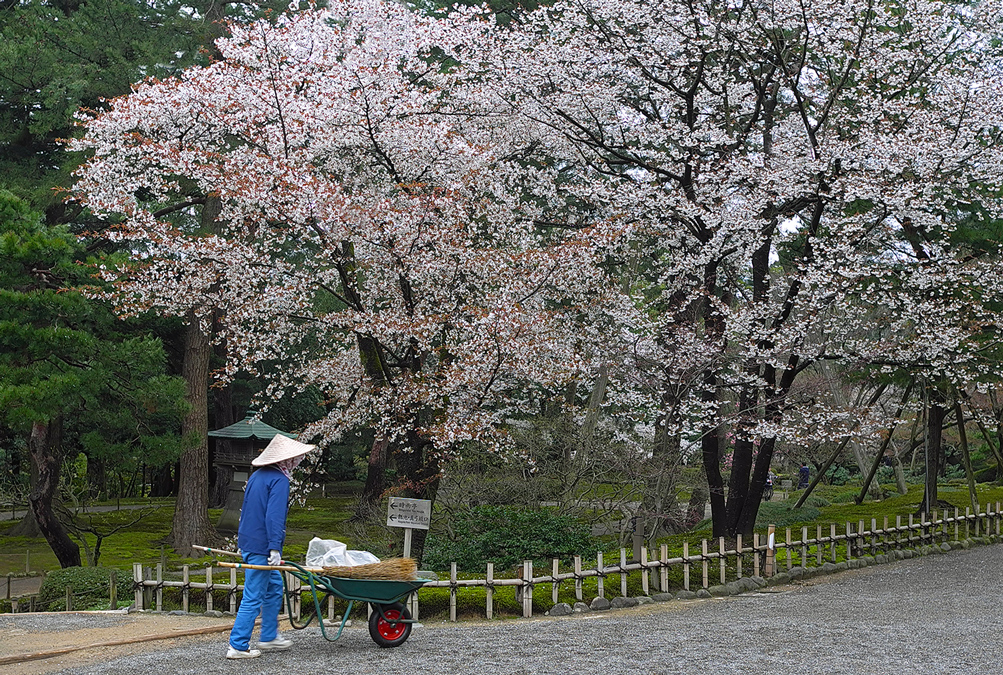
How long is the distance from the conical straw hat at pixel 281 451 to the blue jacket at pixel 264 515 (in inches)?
4.5

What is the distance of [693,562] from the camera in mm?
9688

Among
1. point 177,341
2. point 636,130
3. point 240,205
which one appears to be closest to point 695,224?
point 636,130

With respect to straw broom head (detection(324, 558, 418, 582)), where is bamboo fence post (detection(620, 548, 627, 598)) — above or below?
below

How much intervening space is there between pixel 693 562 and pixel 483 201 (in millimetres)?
4878

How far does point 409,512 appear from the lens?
8.29 metres

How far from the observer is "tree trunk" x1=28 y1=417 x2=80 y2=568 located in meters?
11.9

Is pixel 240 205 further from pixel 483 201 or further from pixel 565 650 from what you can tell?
pixel 565 650

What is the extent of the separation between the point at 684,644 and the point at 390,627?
2.20 meters

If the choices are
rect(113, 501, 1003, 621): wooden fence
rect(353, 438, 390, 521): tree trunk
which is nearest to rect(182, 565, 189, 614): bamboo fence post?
rect(113, 501, 1003, 621): wooden fence

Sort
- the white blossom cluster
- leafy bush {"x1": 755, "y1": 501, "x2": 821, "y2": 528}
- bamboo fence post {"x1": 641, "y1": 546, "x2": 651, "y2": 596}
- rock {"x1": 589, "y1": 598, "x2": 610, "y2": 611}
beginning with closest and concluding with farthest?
1. rock {"x1": 589, "y1": 598, "x2": 610, "y2": 611}
2. bamboo fence post {"x1": 641, "y1": 546, "x2": 651, "y2": 596}
3. the white blossom cluster
4. leafy bush {"x1": 755, "y1": 501, "x2": 821, "y2": 528}

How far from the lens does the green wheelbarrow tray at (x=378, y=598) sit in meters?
5.88

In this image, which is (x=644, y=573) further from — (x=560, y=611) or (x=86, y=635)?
(x=86, y=635)

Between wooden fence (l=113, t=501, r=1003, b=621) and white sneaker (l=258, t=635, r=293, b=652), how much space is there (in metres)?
1.41

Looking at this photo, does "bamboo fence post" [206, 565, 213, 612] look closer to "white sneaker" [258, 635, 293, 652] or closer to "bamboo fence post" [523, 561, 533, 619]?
"white sneaker" [258, 635, 293, 652]
